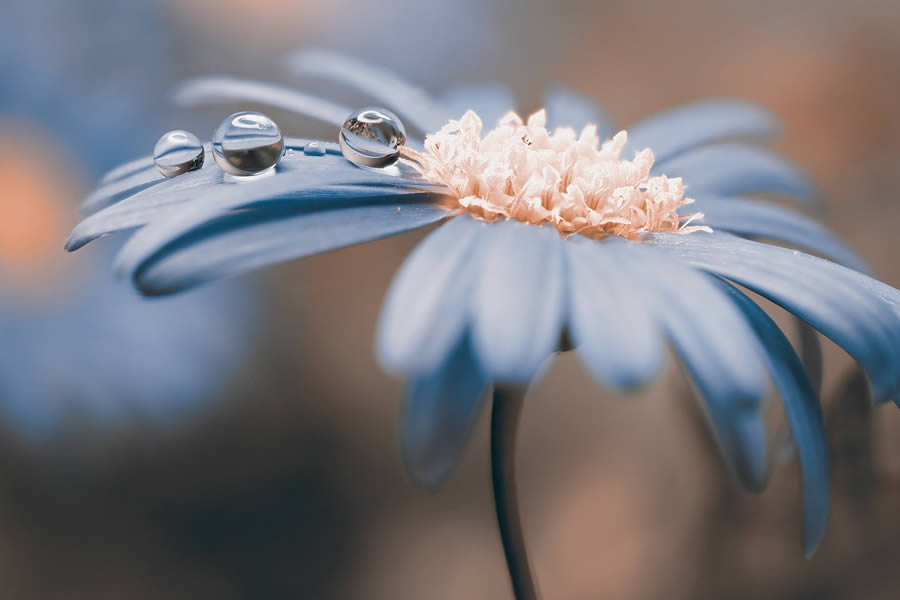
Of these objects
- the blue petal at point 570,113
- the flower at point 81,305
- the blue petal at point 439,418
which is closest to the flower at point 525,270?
the blue petal at point 439,418

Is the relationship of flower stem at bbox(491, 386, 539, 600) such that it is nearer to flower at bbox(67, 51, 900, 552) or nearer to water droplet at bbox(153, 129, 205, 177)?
flower at bbox(67, 51, 900, 552)

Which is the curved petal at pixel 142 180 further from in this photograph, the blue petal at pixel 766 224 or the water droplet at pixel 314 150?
the blue petal at pixel 766 224

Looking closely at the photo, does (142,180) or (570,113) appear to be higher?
(570,113)

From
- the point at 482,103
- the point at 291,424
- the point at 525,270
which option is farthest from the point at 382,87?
the point at 291,424

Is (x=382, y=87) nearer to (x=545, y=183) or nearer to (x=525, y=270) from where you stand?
(x=545, y=183)

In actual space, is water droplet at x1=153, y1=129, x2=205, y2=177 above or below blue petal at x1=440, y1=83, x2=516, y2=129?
below

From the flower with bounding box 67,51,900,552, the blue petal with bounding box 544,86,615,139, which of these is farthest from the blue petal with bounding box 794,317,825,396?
the blue petal with bounding box 544,86,615,139
